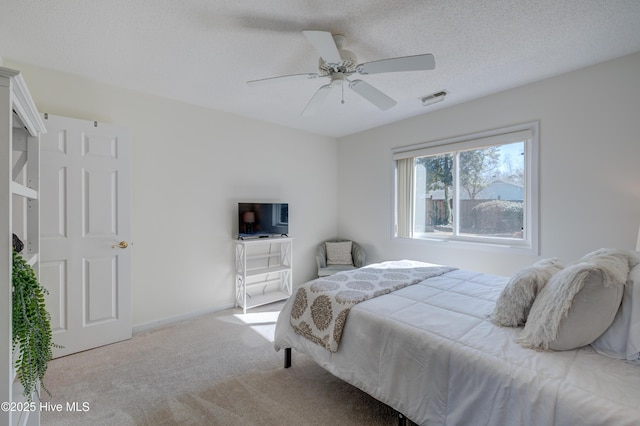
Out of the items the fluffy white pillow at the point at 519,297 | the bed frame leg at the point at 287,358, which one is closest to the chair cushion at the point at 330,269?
the bed frame leg at the point at 287,358

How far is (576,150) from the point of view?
257 cm

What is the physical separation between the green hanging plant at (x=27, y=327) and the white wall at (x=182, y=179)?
6.46 ft

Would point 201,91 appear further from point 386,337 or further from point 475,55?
point 386,337

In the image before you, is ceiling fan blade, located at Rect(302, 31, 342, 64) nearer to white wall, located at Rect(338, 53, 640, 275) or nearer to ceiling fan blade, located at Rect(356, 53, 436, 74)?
ceiling fan blade, located at Rect(356, 53, 436, 74)

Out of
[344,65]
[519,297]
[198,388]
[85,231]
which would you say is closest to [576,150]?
[519,297]

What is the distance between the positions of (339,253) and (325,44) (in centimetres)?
317

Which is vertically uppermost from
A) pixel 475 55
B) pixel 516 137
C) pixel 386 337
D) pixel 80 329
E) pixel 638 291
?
pixel 475 55

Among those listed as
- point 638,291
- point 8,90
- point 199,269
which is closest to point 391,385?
point 638,291

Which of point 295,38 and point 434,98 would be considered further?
point 434,98

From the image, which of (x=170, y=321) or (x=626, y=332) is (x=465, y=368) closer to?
(x=626, y=332)

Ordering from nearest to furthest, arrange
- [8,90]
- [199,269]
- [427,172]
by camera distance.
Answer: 1. [8,90]
2. [199,269]
3. [427,172]

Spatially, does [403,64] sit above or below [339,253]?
above

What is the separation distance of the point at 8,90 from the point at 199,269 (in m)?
2.66

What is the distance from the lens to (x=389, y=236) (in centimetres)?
412
